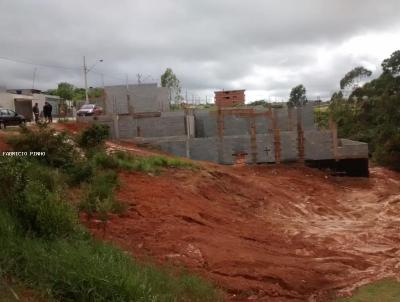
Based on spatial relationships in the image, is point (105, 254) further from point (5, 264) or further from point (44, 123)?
point (44, 123)

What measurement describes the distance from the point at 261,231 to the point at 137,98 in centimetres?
3238

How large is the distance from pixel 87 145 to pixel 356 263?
933 centimetres

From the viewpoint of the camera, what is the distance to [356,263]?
10.6 meters

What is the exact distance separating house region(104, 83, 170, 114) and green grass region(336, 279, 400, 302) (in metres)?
35.2

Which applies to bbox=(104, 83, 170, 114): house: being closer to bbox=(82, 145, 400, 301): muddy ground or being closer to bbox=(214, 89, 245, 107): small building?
bbox=(82, 145, 400, 301): muddy ground

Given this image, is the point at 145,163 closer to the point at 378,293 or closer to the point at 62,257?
the point at 378,293

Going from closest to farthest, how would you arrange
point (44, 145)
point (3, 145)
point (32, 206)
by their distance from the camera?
point (32, 206), point (44, 145), point (3, 145)

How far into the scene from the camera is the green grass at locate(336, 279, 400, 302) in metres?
8.28

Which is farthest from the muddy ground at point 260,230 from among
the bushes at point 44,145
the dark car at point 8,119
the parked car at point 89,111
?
the parked car at point 89,111

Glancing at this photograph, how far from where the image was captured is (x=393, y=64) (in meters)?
34.7

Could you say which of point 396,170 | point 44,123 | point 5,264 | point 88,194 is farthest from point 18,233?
point 396,170

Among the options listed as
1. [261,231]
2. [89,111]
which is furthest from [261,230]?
[89,111]

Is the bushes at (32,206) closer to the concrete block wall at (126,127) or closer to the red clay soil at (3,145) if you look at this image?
the red clay soil at (3,145)

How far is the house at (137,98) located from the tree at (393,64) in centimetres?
1924
